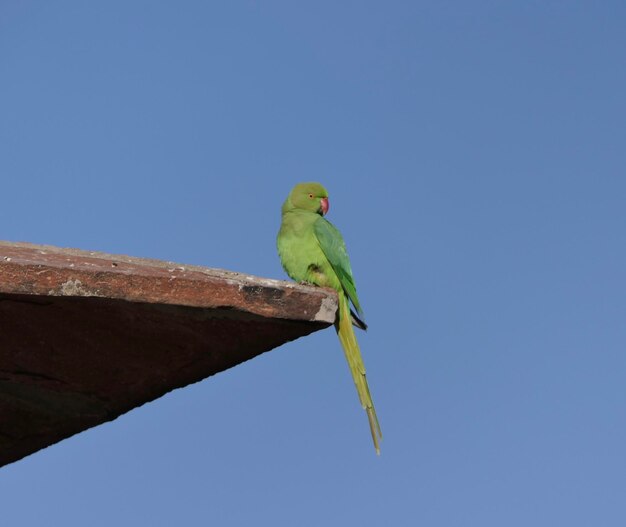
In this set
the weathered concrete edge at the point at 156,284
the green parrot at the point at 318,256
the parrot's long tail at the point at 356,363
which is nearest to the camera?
the weathered concrete edge at the point at 156,284

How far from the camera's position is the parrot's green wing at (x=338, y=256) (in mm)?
5340

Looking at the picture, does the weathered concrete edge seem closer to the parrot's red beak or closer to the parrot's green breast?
the parrot's green breast

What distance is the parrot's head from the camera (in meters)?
6.07

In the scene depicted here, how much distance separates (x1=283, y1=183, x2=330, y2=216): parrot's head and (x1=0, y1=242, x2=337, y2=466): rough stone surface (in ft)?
11.8

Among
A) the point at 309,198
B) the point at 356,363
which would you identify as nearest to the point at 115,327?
the point at 356,363

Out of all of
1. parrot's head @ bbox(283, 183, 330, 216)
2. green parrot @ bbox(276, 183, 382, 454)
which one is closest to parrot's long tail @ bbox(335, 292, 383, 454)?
green parrot @ bbox(276, 183, 382, 454)

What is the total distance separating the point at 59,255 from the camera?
2.15 metres

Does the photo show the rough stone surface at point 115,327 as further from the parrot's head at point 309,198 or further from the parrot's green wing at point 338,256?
the parrot's head at point 309,198

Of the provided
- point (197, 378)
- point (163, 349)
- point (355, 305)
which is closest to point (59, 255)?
point (163, 349)

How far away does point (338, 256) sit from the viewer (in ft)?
17.6

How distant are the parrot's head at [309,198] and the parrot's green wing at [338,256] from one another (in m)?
0.59

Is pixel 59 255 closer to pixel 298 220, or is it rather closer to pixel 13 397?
pixel 13 397

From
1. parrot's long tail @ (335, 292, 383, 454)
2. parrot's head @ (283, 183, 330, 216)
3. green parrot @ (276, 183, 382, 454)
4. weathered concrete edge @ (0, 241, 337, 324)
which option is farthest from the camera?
parrot's head @ (283, 183, 330, 216)

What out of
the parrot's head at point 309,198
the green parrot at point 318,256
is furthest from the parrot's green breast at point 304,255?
the parrot's head at point 309,198
